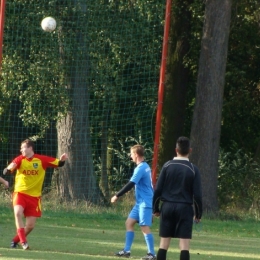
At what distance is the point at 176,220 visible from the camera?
10102 mm

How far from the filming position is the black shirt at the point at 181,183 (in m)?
10.0

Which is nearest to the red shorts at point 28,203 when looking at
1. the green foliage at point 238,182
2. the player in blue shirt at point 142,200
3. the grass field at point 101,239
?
the grass field at point 101,239

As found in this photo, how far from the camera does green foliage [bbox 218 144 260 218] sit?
23.7m

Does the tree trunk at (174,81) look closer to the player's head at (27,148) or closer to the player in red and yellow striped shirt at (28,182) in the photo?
the player in red and yellow striped shirt at (28,182)

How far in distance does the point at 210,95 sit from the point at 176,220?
1129 cm

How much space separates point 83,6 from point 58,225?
5.63 metres

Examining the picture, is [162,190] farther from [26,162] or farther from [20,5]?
[20,5]

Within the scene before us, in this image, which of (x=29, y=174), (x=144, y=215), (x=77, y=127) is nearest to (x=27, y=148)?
(x=29, y=174)

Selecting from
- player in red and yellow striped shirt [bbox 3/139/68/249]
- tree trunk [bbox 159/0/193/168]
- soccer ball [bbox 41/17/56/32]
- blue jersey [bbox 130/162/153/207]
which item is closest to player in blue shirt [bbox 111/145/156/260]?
blue jersey [bbox 130/162/153/207]

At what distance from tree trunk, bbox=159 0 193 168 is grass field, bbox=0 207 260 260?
20.1 ft

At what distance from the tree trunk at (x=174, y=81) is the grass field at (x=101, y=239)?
6127 millimetres

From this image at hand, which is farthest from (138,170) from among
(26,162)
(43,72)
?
(43,72)

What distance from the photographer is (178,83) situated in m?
26.0

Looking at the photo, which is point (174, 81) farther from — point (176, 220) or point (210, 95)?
point (176, 220)
